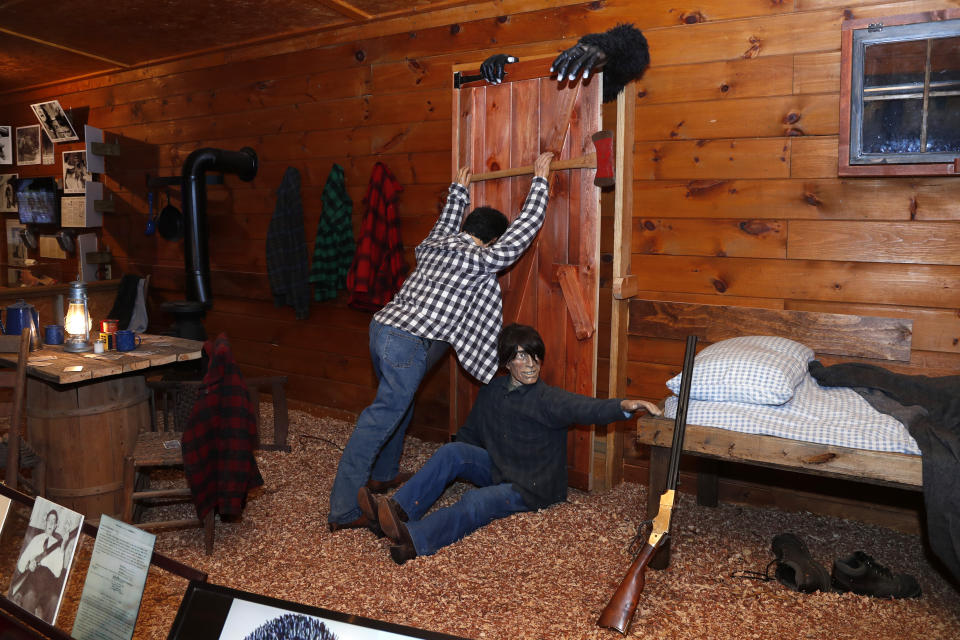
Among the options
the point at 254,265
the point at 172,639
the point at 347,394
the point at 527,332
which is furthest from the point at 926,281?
the point at 254,265

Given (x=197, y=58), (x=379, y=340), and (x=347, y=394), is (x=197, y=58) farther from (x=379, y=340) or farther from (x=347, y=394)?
(x=379, y=340)

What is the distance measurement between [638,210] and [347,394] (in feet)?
7.42

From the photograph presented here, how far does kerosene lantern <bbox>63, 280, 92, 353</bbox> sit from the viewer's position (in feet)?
11.4

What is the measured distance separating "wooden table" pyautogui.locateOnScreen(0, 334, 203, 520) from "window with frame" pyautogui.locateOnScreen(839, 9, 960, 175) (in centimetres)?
303

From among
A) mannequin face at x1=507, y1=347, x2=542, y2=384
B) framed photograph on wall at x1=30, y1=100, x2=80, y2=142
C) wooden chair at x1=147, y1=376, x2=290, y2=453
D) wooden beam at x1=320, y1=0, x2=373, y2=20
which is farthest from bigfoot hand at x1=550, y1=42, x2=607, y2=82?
framed photograph on wall at x1=30, y1=100, x2=80, y2=142

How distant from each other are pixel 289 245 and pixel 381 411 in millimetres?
1958

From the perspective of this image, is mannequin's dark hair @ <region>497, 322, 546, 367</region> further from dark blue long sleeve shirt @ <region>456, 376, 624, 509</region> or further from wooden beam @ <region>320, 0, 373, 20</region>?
wooden beam @ <region>320, 0, 373, 20</region>

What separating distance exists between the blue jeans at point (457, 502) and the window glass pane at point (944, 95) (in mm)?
2132

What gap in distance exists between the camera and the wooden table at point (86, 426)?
309 centimetres

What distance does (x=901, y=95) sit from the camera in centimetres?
284

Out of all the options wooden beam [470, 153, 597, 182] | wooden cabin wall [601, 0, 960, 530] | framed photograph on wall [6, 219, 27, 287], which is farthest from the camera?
framed photograph on wall [6, 219, 27, 287]

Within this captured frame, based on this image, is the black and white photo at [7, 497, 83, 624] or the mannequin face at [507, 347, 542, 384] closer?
the black and white photo at [7, 497, 83, 624]

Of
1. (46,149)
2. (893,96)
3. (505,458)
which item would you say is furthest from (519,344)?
(46,149)

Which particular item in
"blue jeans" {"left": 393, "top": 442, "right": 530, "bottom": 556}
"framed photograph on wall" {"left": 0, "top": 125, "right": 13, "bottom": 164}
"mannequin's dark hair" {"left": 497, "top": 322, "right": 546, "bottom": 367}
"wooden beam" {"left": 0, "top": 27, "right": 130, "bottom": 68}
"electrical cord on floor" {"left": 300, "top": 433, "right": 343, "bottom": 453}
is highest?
"wooden beam" {"left": 0, "top": 27, "right": 130, "bottom": 68}
